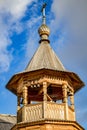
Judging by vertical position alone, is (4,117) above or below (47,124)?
above

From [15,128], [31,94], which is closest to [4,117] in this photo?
[31,94]

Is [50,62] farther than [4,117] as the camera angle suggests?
No

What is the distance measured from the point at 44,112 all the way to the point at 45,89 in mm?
1412

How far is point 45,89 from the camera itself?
2186 centimetres

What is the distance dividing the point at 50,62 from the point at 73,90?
250 centimetres

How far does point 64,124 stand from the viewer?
21.1m

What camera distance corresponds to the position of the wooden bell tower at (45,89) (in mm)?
21141

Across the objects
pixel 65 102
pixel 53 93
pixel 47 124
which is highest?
pixel 53 93

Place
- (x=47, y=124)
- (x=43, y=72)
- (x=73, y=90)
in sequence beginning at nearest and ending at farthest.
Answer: (x=47, y=124)
(x=43, y=72)
(x=73, y=90)

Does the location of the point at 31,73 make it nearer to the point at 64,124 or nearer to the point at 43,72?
the point at 43,72

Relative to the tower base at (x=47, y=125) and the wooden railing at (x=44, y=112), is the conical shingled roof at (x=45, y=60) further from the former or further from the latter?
the tower base at (x=47, y=125)

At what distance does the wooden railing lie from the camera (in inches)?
834

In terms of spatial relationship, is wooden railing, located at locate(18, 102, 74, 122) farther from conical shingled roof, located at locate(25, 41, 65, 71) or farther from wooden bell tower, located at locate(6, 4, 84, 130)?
conical shingled roof, located at locate(25, 41, 65, 71)

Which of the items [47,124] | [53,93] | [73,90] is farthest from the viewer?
[53,93]
